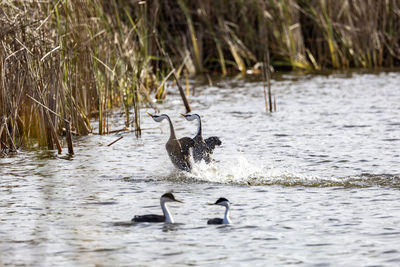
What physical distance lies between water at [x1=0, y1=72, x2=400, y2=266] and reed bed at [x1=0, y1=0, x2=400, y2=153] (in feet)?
1.77

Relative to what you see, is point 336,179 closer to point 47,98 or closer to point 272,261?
point 272,261

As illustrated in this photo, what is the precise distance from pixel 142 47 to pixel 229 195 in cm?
637

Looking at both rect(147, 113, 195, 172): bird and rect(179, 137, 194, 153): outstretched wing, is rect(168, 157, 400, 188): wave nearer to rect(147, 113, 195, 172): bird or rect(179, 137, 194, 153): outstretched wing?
rect(147, 113, 195, 172): bird

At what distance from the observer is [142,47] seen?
1365 cm

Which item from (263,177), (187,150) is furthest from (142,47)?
(263,177)

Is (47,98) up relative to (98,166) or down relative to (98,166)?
up

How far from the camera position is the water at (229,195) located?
5789 millimetres

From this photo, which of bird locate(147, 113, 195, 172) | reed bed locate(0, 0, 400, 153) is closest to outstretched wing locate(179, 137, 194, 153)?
bird locate(147, 113, 195, 172)

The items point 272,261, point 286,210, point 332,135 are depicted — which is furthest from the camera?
point 332,135

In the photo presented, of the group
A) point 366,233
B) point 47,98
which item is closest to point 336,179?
point 366,233

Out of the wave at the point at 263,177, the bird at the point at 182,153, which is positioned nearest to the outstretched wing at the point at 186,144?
the bird at the point at 182,153

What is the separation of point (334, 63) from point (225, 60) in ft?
9.00

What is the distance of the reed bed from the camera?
9.50 m

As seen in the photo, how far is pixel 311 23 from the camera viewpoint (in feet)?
62.8
